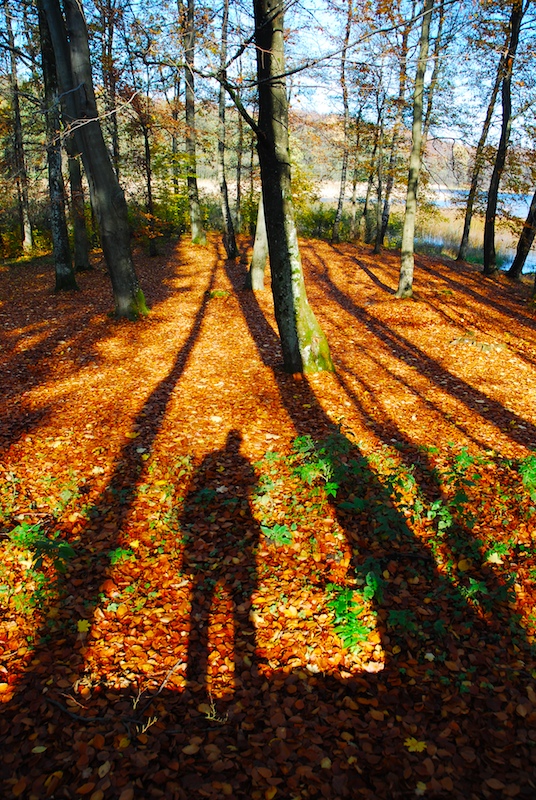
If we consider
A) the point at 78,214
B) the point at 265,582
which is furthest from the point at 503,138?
the point at 265,582

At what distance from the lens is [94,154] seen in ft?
32.6

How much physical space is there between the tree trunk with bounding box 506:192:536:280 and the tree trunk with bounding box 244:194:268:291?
1034 centimetres

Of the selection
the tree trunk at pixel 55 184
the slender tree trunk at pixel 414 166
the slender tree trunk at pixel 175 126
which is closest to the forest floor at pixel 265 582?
the slender tree trunk at pixel 414 166

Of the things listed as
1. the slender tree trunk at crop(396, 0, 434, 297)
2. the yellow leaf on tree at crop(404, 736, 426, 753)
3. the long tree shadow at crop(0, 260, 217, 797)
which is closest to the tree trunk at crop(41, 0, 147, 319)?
the long tree shadow at crop(0, 260, 217, 797)

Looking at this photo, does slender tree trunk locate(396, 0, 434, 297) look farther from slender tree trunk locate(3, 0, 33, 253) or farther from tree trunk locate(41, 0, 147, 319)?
slender tree trunk locate(3, 0, 33, 253)

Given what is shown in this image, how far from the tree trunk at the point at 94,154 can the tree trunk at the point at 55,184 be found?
5.82 ft

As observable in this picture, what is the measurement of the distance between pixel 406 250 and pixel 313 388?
7724mm

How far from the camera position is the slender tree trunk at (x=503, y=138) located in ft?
50.2

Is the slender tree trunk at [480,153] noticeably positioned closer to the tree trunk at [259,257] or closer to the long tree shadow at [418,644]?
the tree trunk at [259,257]

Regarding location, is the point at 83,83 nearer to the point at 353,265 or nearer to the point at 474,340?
the point at 474,340

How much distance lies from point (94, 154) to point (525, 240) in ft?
51.6

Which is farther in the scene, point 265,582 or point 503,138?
point 503,138

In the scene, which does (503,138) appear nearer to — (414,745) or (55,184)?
(55,184)

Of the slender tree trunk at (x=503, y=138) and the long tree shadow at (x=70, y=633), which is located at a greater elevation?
the slender tree trunk at (x=503, y=138)
